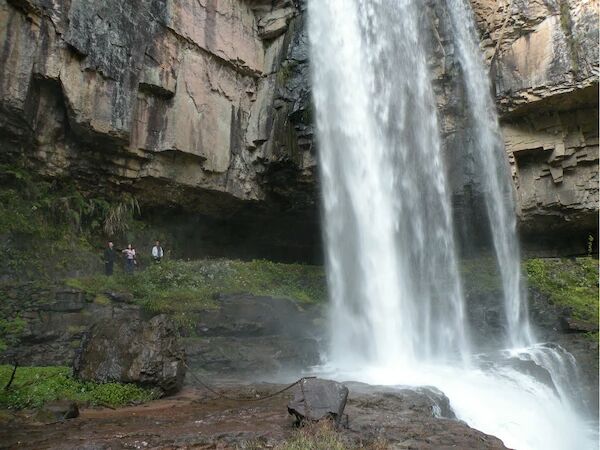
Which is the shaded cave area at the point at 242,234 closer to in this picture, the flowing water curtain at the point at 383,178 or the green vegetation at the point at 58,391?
the flowing water curtain at the point at 383,178

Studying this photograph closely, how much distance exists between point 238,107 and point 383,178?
21.5 feet

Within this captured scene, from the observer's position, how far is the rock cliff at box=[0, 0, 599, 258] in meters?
13.8

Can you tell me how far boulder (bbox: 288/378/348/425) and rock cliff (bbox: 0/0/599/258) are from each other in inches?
434

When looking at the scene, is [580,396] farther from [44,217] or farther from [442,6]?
[44,217]

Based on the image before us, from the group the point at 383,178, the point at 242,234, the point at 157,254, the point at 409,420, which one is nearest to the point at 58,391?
the point at 409,420

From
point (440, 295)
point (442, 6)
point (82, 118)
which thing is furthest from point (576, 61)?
point (82, 118)

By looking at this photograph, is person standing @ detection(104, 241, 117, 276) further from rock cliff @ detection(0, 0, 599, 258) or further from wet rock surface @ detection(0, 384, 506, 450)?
wet rock surface @ detection(0, 384, 506, 450)

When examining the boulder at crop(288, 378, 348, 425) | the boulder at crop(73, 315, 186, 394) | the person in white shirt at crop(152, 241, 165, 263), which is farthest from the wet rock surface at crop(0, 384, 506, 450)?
the person in white shirt at crop(152, 241, 165, 263)

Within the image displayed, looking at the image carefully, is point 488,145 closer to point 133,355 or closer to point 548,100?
point 548,100

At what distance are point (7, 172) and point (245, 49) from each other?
32.1 feet

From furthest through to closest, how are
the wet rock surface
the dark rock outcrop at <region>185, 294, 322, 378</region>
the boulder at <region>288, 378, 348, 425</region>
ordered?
the dark rock outcrop at <region>185, 294, 322, 378</region>, the boulder at <region>288, 378, 348, 425</region>, the wet rock surface

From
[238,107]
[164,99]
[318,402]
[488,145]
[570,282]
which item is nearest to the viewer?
[318,402]

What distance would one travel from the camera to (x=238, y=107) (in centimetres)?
1841

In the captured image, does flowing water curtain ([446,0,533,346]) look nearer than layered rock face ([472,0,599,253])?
No
